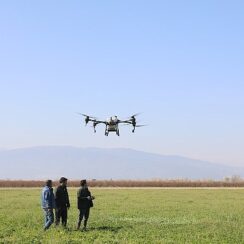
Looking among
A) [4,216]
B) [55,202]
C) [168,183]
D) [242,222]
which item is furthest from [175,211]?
[168,183]

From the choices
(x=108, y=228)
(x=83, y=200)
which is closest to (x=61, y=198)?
(x=83, y=200)

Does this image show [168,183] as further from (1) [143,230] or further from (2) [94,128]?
(1) [143,230]

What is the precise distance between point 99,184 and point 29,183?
12.0 meters

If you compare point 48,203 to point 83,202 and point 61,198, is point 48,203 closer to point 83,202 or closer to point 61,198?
point 61,198

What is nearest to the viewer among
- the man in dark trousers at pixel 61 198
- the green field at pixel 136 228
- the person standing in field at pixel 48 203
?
the green field at pixel 136 228

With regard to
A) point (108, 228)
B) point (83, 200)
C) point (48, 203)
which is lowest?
point (108, 228)

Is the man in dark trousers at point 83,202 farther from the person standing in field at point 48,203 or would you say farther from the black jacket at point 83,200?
the person standing in field at point 48,203

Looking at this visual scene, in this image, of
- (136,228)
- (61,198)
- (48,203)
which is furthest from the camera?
(136,228)

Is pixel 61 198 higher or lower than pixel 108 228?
higher

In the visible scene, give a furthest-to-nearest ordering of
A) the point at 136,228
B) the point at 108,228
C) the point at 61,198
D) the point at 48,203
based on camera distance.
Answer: the point at 108,228 → the point at 136,228 → the point at 61,198 → the point at 48,203

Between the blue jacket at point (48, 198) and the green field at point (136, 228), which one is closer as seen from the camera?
the green field at point (136, 228)

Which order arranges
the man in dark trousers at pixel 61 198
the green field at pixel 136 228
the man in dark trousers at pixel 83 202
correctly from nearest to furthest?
the green field at pixel 136 228 < the man in dark trousers at pixel 61 198 < the man in dark trousers at pixel 83 202

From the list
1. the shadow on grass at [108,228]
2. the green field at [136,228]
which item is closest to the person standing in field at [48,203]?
the green field at [136,228]

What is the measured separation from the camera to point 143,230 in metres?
24.2
